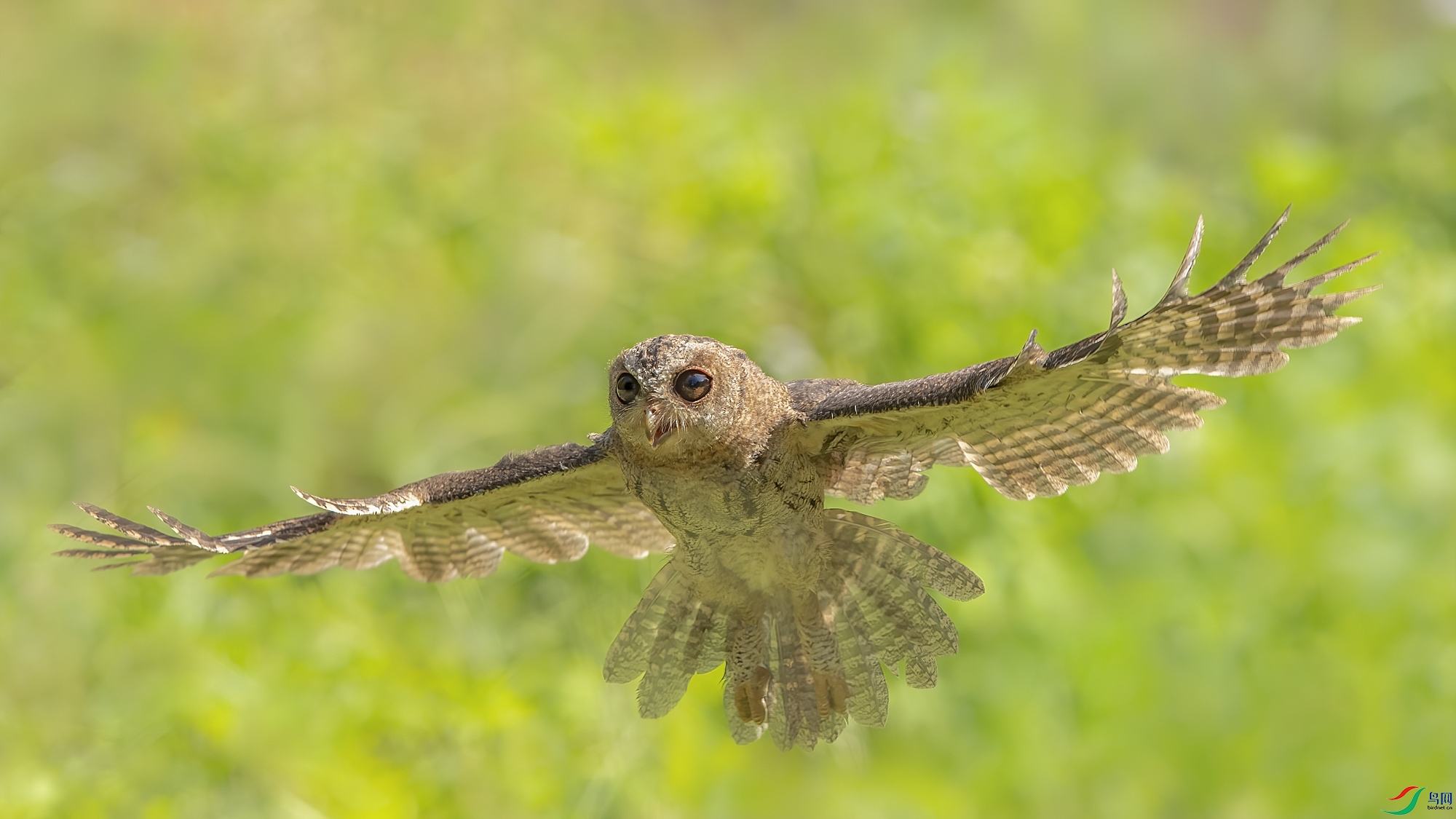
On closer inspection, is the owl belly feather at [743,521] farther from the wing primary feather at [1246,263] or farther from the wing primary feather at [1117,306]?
the wing primary feather at [1246,263]

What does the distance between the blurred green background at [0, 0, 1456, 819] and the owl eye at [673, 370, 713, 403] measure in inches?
123

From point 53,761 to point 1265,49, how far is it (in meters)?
12.1

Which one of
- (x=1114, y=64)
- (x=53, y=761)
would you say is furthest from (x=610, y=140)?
(x=53, y=761)

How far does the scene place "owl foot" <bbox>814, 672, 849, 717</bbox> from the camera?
11.6 feet

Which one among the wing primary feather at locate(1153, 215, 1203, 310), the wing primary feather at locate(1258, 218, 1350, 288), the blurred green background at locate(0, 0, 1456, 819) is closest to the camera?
the wing primary feather at locate(1258, 218, 1350, 288)

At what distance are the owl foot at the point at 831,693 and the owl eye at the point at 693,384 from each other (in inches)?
34.4

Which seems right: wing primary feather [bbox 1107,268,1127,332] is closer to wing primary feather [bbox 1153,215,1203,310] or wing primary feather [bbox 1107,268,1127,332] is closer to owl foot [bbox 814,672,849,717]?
wing primary feather [bbox 1153,215,1203,310]

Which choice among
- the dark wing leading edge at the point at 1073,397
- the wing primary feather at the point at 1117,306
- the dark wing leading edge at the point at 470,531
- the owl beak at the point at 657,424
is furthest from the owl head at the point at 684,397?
the wing primary feather at the point at 1117,306

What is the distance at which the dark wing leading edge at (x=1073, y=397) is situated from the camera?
2.69m

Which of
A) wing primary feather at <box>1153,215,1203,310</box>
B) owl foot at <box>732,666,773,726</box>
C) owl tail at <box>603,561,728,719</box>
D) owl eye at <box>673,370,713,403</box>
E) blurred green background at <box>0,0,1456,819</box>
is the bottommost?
owl foot at <box>732,666,773,726</box>

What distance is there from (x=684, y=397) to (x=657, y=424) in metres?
0.10

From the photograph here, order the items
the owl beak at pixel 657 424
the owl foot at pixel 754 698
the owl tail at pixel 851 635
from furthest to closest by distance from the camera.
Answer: the owl foot at pixel 754 698 < the owl tail at pixel 851 635 < the owl beak at pixel 657 424

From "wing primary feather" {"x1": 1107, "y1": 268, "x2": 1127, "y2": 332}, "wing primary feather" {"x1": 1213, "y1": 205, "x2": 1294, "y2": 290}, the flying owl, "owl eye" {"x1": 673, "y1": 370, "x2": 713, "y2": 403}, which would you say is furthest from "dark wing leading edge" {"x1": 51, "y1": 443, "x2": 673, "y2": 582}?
"wing primary feather" {"x1": 1213, "y1": 205, "x2": 1294, "y2": 290}

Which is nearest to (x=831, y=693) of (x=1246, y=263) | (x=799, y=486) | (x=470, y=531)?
(x=799, y=486)
